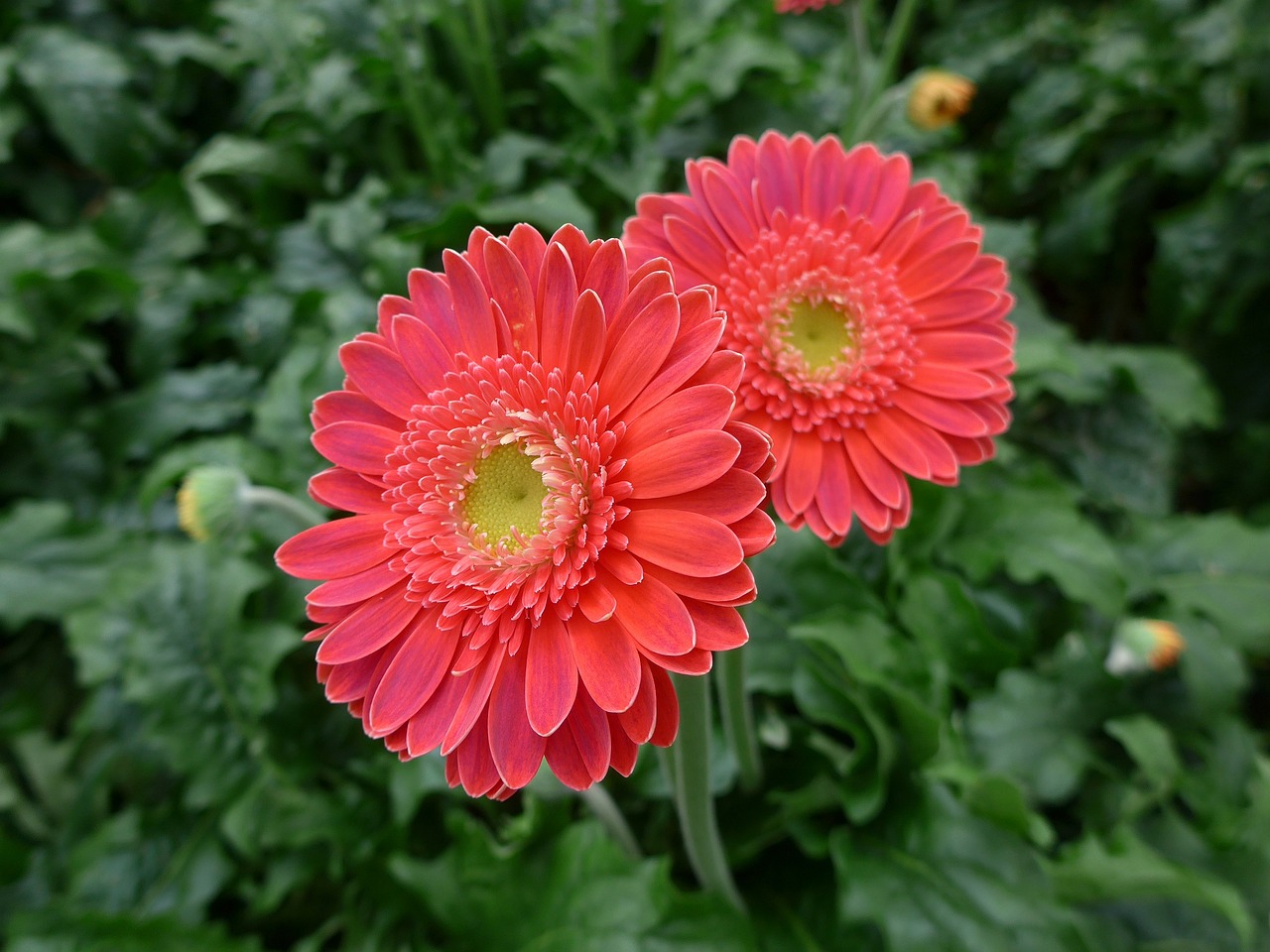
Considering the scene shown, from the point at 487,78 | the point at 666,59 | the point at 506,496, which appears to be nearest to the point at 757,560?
the point at 506,496

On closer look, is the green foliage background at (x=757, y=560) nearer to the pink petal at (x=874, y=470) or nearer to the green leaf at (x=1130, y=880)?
the green leaf at (x=1130, y=880)

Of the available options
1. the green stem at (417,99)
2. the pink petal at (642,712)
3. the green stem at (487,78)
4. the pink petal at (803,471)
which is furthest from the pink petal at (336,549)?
the green stem at (487,78)

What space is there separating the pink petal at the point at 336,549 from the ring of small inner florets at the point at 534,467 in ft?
0.07

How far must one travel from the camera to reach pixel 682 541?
562 mm

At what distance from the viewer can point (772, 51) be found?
1.67 m

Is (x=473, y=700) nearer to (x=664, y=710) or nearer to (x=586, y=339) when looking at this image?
(x=664, y=710)

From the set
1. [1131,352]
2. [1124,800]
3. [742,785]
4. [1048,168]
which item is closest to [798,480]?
[742,785]

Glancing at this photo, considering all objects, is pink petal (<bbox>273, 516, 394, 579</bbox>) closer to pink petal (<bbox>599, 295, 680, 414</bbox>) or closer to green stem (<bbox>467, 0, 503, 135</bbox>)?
pink petal (<bbox>599, 295, 680, 414</bbox>)

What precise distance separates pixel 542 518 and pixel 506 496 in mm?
49

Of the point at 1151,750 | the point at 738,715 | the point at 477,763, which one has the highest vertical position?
the point at 477,763

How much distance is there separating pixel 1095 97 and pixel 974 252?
1.70m

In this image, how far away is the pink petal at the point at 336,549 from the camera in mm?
615

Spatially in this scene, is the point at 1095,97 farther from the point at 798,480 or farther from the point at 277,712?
the point at 277,712

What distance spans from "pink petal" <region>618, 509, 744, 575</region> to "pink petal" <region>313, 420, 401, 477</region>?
0.19 meters
